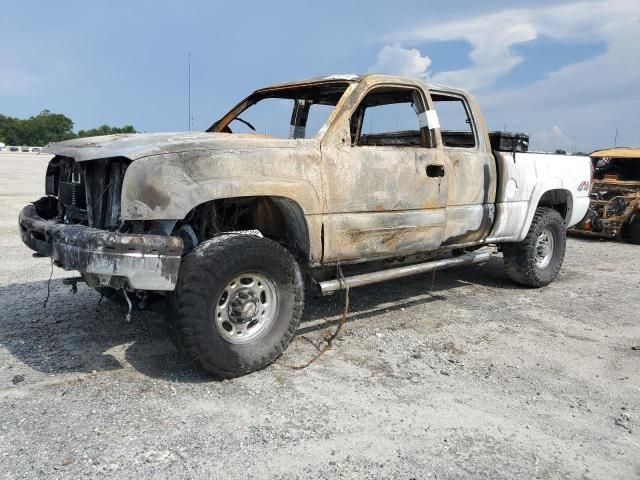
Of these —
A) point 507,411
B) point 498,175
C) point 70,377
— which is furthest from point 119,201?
point 498,175

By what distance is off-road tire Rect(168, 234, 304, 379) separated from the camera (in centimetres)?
342

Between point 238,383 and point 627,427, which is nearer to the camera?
point 627,427

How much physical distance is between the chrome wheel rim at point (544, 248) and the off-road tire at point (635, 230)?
4.47 m

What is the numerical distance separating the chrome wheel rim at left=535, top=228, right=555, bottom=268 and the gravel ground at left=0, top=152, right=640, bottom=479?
1.04 meters

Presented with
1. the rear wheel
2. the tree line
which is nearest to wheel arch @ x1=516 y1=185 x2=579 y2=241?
the rear wheel

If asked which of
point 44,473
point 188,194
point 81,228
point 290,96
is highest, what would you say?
point 290,96

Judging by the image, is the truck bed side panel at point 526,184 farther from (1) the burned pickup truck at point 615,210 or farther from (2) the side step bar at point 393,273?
(1) the burned pickup truck at point 615,210

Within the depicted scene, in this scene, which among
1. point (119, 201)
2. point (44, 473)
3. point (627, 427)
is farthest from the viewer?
point (119, 201)

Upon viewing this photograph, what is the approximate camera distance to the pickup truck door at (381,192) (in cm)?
416

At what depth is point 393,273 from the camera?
4715 mm

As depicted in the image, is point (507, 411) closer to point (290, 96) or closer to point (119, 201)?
point (119, 201)

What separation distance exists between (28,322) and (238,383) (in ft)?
6.95

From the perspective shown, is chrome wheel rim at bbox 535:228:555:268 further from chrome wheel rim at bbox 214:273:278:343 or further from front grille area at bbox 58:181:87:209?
front grille area at bbox 58:181:87:209

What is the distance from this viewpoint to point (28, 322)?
462 centimetres
